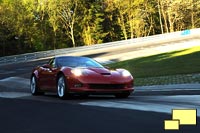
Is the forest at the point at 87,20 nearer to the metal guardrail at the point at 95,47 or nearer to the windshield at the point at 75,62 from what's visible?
the metal guardrail at the point at 95,47

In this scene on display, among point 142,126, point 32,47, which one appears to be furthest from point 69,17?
point 142,126

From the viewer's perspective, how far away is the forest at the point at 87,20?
233 ft

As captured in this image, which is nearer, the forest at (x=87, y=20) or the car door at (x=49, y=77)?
the car door at (x=49, y=77)

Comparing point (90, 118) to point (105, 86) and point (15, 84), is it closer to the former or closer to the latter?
Answer: point (105, 86)

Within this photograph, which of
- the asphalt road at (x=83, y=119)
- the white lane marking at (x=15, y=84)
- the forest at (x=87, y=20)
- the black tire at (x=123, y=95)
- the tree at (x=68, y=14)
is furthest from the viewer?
the tree at (x=68, y=14)

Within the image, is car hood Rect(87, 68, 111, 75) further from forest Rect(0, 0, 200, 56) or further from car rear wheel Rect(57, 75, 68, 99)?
forest Rect(0, 0, 200, 56)

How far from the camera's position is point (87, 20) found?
8006 centimetres

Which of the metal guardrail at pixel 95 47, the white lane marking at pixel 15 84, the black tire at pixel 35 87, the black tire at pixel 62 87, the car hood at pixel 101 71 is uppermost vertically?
the car hood at pixel 101 71

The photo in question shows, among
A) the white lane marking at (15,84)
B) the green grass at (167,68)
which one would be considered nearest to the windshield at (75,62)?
the white lane marking at (15,84)

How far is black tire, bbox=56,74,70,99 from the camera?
11977mm

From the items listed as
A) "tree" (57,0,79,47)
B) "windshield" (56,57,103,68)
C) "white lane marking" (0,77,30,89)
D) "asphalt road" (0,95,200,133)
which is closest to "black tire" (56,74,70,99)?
"windshield" (56,57,103,68)

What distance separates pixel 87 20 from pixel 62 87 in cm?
6838

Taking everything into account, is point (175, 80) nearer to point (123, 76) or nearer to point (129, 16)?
point (123, 76)

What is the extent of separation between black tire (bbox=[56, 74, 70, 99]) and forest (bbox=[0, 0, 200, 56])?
56.0 m
